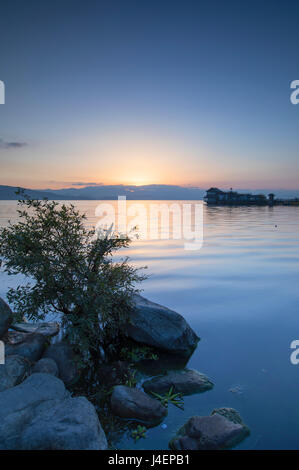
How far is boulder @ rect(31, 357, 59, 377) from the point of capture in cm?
676

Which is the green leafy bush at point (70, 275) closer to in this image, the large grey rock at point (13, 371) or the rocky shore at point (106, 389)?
the rocky shore at point (106, 389)

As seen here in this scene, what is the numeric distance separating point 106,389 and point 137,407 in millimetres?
1363

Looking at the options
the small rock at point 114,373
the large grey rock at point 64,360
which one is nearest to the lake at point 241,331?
the small rock at point 114,373

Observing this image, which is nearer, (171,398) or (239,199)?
(171,398)

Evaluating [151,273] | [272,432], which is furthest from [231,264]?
[272,432]

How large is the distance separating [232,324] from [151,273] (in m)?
9.02

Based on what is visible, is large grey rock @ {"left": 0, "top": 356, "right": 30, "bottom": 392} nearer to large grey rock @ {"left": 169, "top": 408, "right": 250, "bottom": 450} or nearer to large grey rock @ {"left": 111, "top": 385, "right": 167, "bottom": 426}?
large grey rock @ {"left": 111, "top": 385, "right": 167, "bottom": 426}

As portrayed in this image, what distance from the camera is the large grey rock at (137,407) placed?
227 inches

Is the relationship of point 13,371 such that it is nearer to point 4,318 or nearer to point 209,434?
point 4,318

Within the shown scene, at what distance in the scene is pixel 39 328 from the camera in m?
9.47

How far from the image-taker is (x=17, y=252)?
779 cm

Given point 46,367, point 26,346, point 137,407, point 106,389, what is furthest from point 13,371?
point 137,407

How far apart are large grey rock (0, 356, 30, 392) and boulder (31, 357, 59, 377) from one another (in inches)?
7.3
